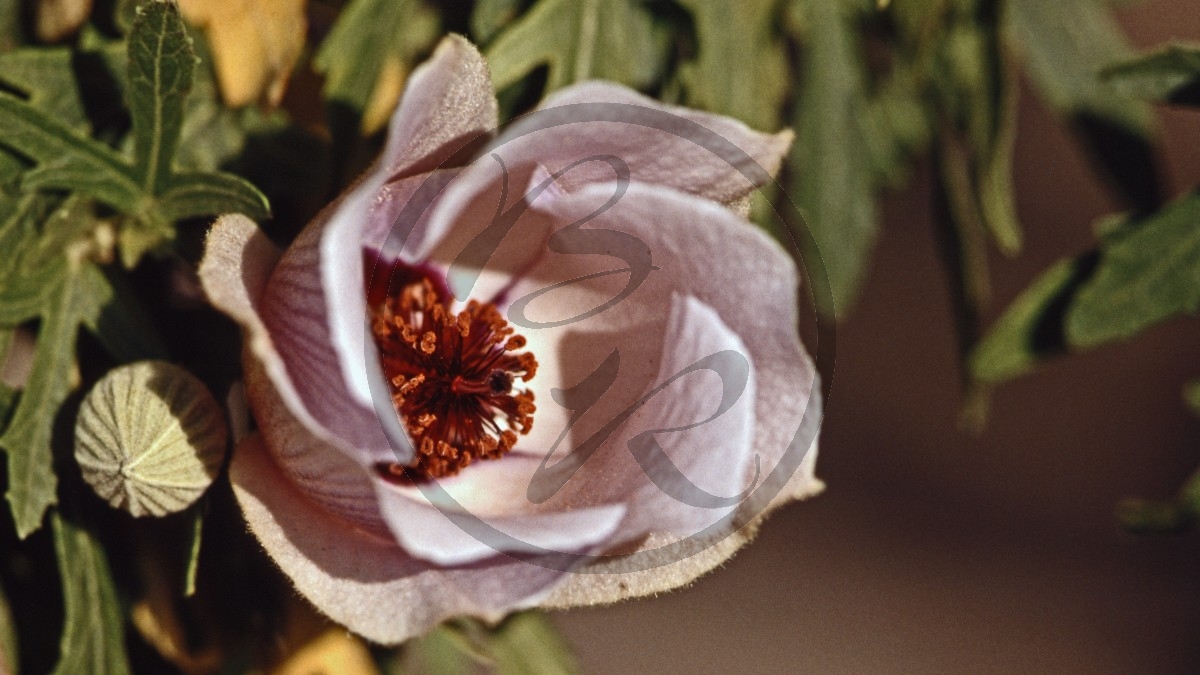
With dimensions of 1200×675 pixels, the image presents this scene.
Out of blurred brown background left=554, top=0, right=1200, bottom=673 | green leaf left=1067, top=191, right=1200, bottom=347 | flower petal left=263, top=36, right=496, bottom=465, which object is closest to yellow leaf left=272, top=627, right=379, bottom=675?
flower petal left=263, top=36, right=496, bottom=465

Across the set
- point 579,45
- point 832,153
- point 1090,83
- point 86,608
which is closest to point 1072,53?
point 1090,83

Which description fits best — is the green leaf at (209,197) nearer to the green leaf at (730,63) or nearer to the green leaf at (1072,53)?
the green leaf at (730,63)

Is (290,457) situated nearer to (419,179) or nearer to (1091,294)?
(419,179)

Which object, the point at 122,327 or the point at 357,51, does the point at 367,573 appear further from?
the point at 357,51

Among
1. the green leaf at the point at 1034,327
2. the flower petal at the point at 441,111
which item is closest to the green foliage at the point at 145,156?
the flower petal at the point at 441,111

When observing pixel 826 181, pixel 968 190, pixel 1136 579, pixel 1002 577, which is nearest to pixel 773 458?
pixel 826 181
